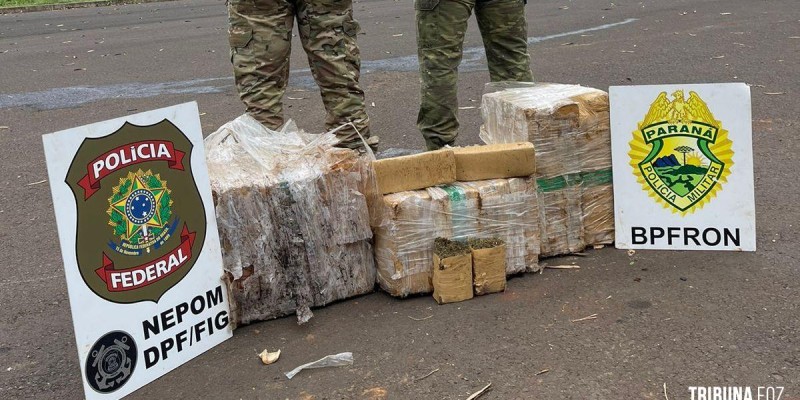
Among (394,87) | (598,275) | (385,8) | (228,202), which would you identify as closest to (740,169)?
(598,275)

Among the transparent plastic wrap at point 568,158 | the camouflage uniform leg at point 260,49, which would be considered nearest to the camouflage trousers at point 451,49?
the transparent plastic wrap at point 568,158

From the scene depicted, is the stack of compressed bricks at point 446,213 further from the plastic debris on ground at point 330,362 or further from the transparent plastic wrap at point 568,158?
the plastic debris on ground at point 330,362

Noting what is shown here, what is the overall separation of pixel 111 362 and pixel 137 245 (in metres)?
0.42

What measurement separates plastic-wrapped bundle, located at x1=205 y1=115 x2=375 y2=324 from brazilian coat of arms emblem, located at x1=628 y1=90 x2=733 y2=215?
1.32 m

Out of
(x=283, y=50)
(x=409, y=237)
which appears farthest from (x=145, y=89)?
(x=409, y=237)

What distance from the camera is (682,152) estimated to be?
12.7 ft

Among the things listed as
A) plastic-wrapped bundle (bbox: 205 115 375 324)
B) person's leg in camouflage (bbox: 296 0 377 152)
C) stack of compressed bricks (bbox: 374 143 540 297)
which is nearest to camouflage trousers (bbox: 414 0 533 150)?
person's leg in camouflage (bbox: 296 0 377 152)

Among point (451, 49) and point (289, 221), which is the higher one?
point (451, 49)

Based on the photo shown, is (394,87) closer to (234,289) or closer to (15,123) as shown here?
(15,123)

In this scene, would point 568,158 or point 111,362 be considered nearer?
point 111,362

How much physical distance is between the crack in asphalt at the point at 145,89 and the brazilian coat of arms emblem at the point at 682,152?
448 cm

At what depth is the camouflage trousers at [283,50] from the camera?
420 centimetres

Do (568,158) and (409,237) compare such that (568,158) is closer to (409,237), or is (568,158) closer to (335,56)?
(409,237)

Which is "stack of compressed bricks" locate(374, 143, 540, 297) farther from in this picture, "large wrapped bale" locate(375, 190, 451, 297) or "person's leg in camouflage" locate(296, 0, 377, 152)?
"person's leg in camouflage" locate(296, 0, 377, 152)
